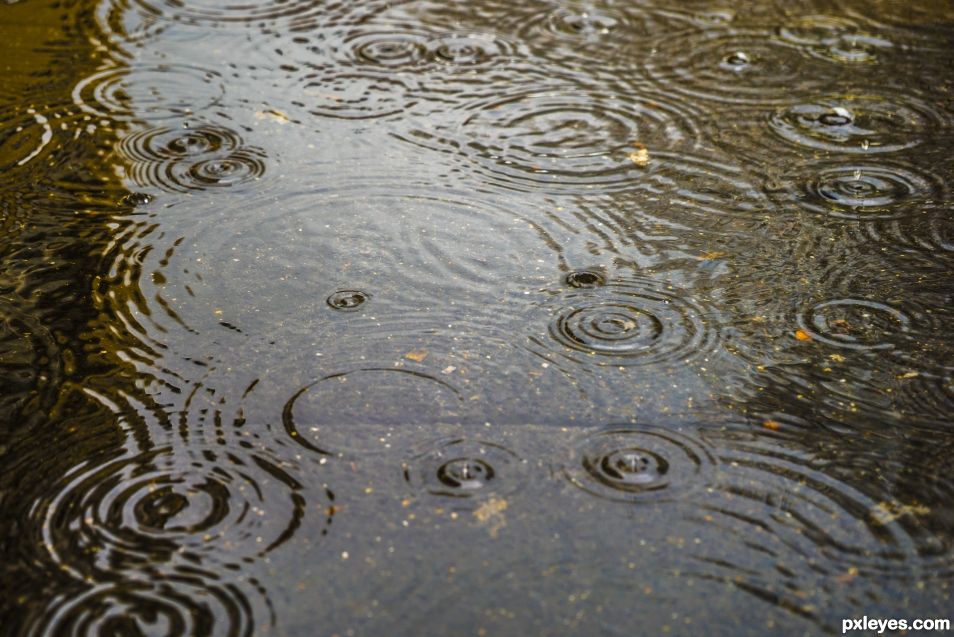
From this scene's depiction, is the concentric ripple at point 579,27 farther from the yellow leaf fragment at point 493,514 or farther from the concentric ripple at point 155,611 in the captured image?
the concentric ripple at point 155,611

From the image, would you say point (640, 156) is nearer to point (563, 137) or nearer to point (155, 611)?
point (563, 137)

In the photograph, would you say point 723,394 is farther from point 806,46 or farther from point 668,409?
point 806,46

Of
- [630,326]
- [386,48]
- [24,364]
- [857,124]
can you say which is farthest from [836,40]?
[24,364]

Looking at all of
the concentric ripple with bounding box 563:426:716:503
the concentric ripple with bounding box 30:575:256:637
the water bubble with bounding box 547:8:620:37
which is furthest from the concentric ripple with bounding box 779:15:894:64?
the concentric ripple with bounding box 30:575:256:637

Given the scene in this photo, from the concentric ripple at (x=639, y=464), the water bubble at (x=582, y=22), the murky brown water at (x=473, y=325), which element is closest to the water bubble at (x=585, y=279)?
the murky brown water at (x=473, y=325)

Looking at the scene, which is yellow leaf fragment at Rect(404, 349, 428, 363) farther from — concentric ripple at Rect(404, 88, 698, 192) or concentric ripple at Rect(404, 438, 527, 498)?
concentric ripple at Rect(404, 88, 698, 192)

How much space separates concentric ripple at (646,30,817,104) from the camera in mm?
4480

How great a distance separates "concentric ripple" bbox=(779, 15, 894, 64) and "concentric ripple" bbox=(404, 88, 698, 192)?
932 millimetres

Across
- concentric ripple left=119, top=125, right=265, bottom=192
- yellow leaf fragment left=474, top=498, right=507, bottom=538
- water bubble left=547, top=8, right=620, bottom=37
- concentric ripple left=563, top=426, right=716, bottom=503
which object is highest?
water bubble left=547, top=8, right=620, bottom=37

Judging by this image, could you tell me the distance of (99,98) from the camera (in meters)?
4.42

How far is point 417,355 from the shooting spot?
2984mm

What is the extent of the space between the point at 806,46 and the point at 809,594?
328 centimetres

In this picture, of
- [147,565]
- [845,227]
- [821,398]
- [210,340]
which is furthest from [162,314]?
[845,227]

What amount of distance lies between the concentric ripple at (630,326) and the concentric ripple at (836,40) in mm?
2106
